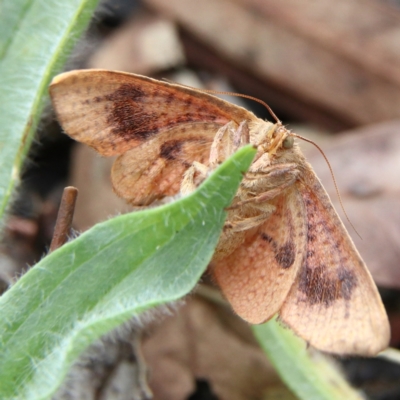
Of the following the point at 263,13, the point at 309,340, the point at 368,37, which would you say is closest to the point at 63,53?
the point at 309,340

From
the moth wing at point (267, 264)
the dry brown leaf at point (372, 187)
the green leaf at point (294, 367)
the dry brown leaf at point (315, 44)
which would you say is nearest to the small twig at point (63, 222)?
the moth wing at point (267, 264)

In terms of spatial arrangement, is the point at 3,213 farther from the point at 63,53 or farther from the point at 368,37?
the point at 368,37

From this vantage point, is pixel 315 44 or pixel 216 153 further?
pixel 315 44

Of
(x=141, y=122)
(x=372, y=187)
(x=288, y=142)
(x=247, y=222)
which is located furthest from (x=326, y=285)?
(x=372, y=187)

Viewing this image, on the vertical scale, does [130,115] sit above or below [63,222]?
above

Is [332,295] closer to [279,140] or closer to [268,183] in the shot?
[268,183]

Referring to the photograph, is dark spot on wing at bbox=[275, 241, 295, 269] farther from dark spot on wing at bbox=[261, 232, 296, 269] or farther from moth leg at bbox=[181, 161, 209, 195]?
moth leg at bbox=[181, 161, 209, 195]

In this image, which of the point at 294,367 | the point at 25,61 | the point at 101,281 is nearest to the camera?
the point at 101,281

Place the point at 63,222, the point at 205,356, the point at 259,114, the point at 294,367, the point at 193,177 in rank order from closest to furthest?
1. the point at 63,222
2. the point at 193,177
3. the point at 294,367
4. the point at 205,356
5. the point at 259,114
